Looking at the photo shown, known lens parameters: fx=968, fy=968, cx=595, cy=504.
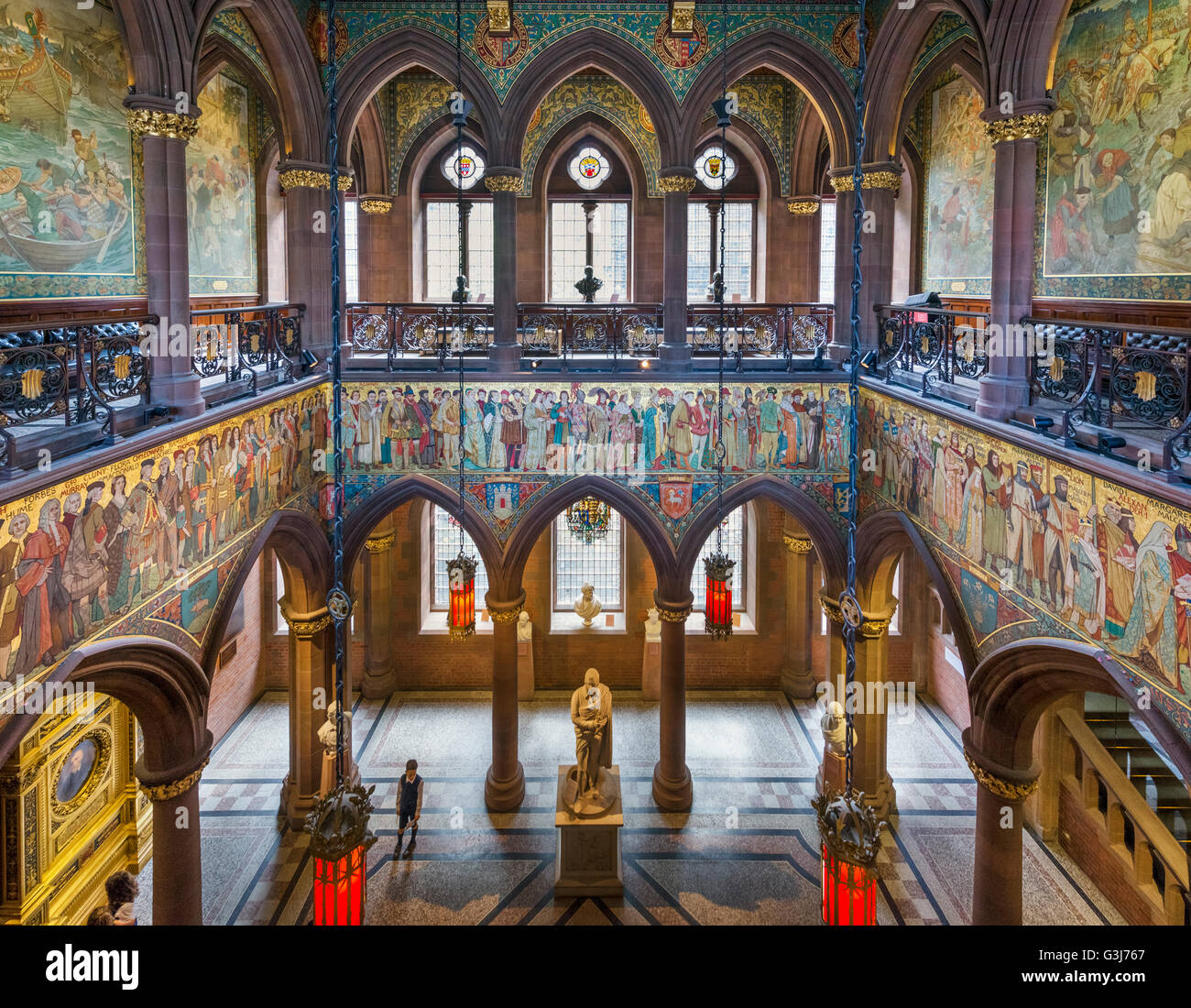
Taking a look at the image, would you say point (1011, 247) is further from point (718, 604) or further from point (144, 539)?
point (144, 539)

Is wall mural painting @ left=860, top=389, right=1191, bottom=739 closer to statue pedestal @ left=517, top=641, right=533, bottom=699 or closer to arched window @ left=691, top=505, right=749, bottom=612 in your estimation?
arched window @ left=691, top=505, right=749, bottom=612

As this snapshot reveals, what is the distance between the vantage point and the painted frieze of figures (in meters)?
14.2

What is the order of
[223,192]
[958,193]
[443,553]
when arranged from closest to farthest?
[223,192] → [958,193] → [443,553]

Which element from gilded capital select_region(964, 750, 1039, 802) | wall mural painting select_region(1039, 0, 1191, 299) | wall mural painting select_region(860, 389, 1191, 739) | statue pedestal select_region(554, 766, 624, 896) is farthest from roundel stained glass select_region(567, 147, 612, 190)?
gilded capital select_region(964, 750, 1039, 802)

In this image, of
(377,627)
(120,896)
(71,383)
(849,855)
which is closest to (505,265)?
(71,383)

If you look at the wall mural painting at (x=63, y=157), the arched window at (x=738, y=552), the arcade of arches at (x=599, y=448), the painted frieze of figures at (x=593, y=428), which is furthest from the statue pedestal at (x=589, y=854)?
the wall mural painting at (x=63, y=157)

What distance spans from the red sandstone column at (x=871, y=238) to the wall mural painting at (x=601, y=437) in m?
0.94

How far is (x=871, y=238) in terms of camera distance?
548 inches

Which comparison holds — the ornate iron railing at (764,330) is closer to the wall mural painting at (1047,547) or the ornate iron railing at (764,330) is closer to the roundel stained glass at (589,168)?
the wall mural painting at (1047,547)

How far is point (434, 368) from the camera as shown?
14.2 metres

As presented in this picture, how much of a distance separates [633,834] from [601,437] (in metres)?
5.80

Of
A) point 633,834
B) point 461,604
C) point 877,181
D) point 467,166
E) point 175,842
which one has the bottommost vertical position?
point 633,834
